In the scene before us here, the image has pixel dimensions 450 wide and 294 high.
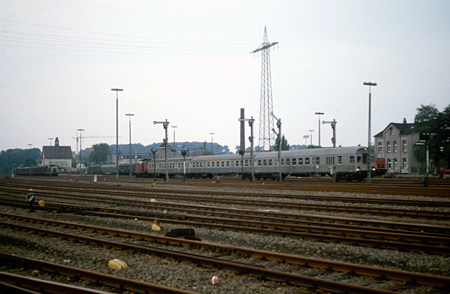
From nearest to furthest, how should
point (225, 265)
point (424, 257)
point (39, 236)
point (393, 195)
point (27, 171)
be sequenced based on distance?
1. point (225, 265)
2. point (424, 257)
3. point (39, 236)
4. point (393, 195)
5. point (27, 171)

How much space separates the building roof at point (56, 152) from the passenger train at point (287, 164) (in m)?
115

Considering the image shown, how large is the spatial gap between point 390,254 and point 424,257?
28.6 inches

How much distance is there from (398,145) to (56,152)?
13454 cm

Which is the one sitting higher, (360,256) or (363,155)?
(363,155)

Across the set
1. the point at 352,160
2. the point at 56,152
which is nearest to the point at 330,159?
the point at 352,160

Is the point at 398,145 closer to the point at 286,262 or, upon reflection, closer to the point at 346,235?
the point at 346,235

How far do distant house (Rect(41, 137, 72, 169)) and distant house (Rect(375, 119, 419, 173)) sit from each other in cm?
12446

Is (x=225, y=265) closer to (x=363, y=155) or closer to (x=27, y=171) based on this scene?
(x=363, y=155)

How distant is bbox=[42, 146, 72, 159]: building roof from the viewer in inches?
6467

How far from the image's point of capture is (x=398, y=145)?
79.3 metres

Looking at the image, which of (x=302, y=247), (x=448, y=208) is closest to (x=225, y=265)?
(x=302, y=247)

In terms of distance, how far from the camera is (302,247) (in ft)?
35.6

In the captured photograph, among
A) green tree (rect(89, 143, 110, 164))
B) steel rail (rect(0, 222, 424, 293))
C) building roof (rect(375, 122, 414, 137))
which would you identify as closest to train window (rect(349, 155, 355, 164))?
steel rail (rect(0, 222, 424, 293))

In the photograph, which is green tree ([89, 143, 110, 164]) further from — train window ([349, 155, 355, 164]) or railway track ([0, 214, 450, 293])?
railway track ([0, 214, 450, 293])
